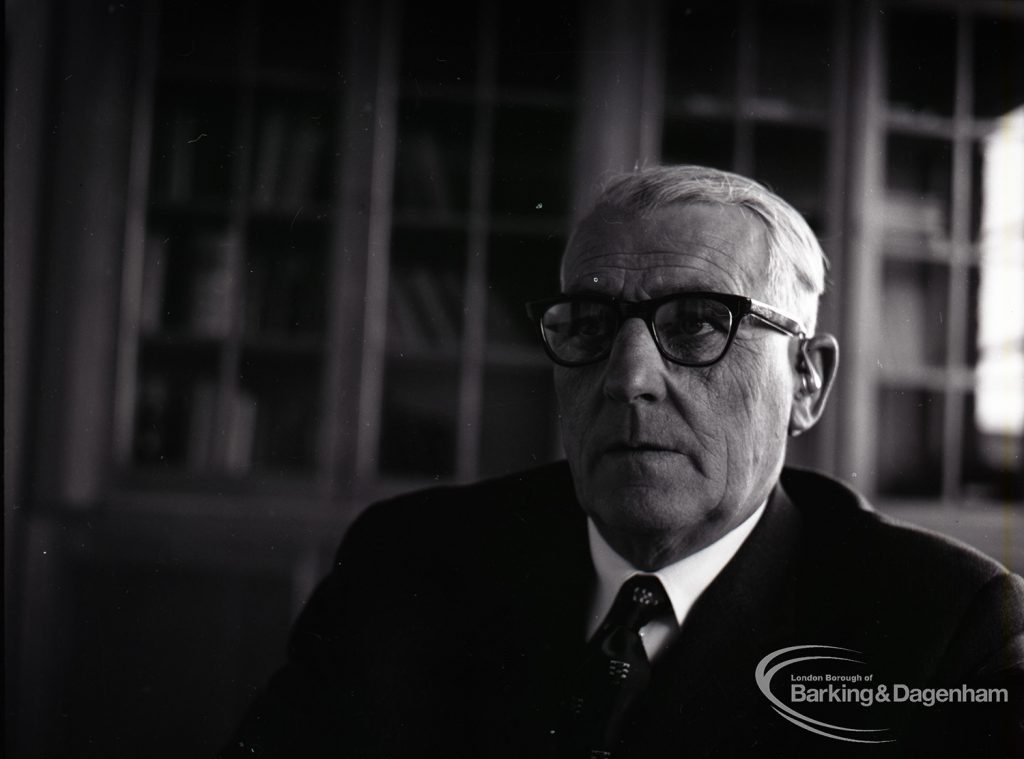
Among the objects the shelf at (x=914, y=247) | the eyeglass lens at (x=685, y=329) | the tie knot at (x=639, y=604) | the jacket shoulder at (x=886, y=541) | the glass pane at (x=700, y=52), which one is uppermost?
the glass pane at (x=700, y=52)

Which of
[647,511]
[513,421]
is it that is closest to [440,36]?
[513,421]

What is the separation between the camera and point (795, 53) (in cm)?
189

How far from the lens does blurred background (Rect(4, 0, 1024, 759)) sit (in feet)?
5.94

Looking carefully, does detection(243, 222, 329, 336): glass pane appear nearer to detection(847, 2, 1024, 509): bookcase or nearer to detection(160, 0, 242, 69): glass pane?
detection(160, 0, 242, 69): glass pane

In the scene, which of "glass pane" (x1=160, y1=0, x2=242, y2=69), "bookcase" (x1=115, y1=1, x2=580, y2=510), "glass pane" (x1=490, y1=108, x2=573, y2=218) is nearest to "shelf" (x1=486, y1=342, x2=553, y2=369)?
"bookcase" (x1=115, y1=1, x2=580, y2=510)

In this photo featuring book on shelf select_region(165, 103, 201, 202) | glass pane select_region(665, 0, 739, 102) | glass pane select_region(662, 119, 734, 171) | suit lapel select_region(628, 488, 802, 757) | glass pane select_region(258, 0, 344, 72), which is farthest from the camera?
glass pane select_region(258, 0, 344, 72)

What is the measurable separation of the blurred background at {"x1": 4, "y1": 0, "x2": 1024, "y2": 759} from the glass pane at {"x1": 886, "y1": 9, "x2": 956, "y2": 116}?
1 centimetres

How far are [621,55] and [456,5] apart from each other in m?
0.40

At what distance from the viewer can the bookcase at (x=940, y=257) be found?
1412 millimetres

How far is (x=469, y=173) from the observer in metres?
1.93

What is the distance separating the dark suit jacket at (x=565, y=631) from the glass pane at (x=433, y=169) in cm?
101

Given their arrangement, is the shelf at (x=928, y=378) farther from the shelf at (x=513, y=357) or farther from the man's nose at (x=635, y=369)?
the man's nose at (x=635, y=369)
